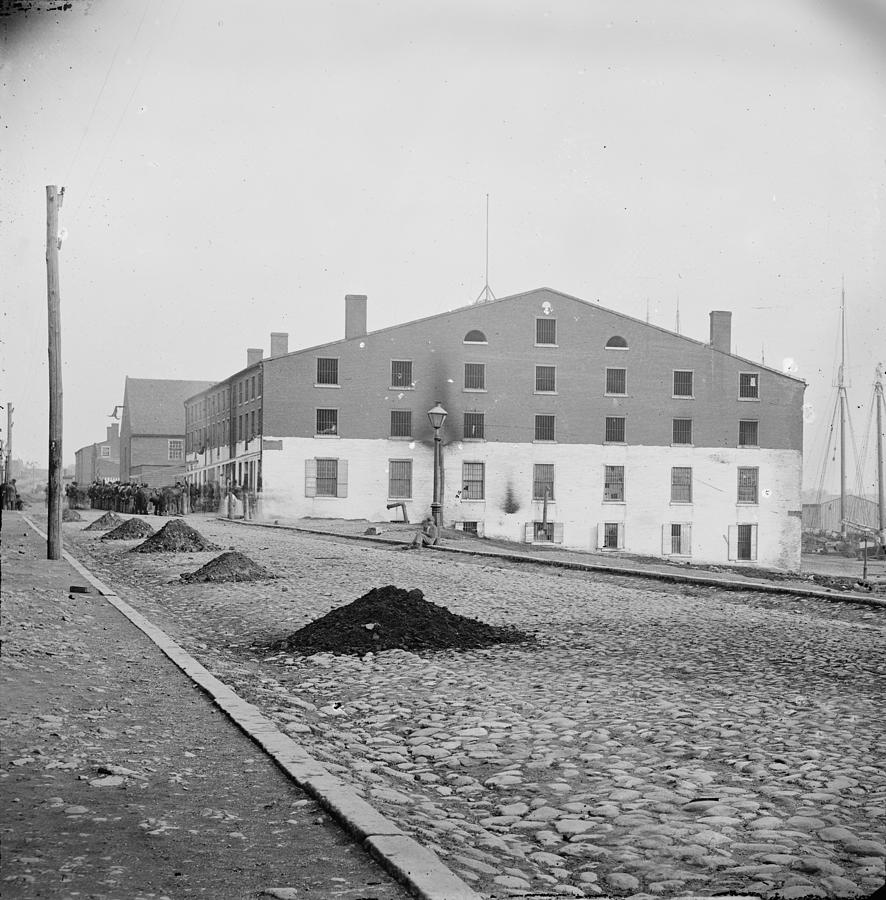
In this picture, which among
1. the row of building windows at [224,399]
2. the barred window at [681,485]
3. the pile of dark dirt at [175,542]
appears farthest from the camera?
the barred window at [681,485]

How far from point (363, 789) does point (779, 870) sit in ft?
6.15

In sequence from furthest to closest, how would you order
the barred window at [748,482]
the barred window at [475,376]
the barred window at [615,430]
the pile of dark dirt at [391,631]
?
the barred window at [748,482] < the barred window at [615,430] < the barred window at [475,376] < the pile of dark dirt at [391,631]

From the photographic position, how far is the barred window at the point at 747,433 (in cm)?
5437

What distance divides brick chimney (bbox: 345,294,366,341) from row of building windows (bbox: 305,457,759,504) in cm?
683

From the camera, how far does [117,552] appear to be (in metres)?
24.5

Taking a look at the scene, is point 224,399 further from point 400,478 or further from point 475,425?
point 475,425

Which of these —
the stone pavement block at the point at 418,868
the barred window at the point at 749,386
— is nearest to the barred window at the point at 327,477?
the barred window at the point at 749,386

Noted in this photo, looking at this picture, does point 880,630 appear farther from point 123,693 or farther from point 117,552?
point 117,552

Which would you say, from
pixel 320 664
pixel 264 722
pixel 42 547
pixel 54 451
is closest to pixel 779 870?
pixel 264 722

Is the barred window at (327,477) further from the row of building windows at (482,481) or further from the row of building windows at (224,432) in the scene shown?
the row of building windows at (224,432)

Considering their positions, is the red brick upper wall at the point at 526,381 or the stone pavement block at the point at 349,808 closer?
the stone pavement block at the point at 349,808

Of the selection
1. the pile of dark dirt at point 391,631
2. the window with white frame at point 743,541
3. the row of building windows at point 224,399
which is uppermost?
the row of building windows at point 224,399

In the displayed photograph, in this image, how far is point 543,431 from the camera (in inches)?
2095

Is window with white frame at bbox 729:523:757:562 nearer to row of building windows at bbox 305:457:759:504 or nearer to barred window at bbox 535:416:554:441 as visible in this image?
row of building windows at bbox 305:457:759:504
